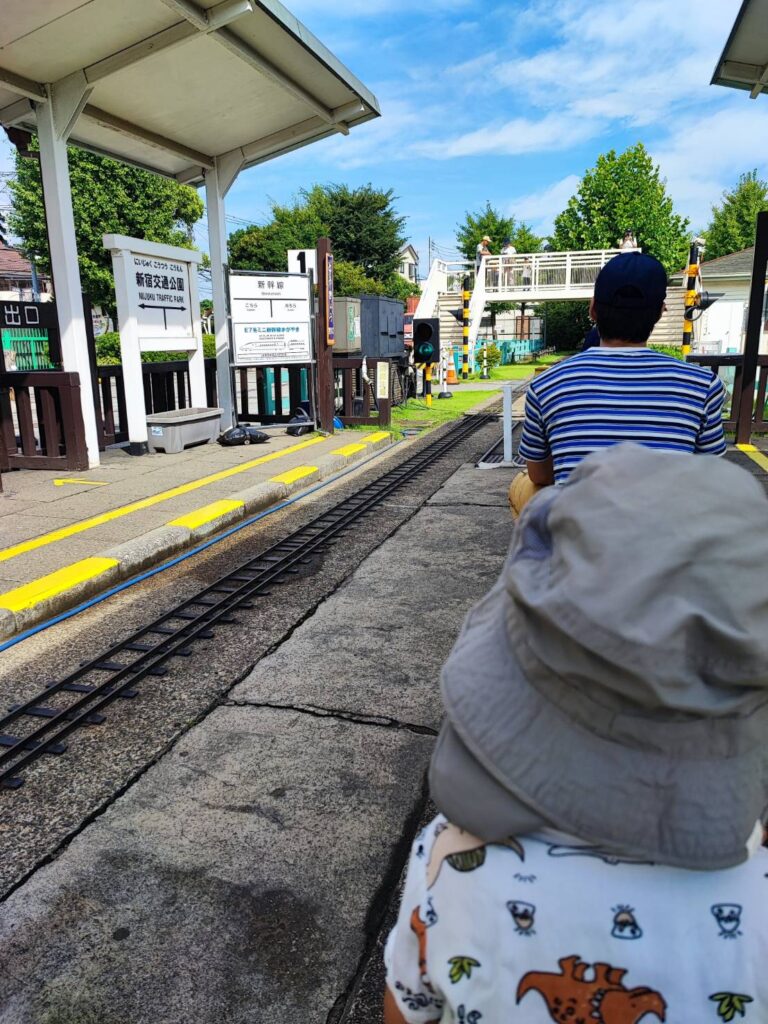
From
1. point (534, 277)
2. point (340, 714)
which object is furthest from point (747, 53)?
point (534, 277)

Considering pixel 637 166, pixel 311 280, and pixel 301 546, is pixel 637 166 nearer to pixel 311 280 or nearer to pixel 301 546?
pixel 311 280

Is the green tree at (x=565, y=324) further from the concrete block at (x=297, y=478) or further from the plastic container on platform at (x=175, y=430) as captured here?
the concrete block at (x=297, y=478)

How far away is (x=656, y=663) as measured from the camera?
86 centimetres

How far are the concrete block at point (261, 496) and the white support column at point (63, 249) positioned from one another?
2.22 m

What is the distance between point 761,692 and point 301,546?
5.15 m

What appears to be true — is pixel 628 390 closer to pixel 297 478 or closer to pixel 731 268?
pixel 297 478

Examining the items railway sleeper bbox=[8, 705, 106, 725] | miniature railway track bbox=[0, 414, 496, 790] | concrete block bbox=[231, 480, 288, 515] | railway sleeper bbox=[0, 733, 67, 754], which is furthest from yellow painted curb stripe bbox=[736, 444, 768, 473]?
railway sleeper bbox=[0, 733, 67, 754]

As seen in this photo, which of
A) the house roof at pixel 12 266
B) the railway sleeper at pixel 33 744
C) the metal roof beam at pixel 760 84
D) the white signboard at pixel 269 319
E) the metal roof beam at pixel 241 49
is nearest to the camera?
the railway sleeper at pixel 33 744

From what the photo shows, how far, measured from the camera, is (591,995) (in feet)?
3.12

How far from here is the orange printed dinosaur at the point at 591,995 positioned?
94 cm

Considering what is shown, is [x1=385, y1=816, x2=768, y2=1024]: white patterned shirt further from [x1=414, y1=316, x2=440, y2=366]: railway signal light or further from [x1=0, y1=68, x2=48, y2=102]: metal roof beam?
[x1=414, y1=316, x2=440, y2=366]: railway signal light

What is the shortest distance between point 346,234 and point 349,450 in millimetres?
44812

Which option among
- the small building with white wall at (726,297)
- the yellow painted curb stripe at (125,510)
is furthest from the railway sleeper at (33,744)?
the small building with white wall at (726,297)

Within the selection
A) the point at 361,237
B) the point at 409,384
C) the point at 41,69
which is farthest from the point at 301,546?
the point at 361,237
